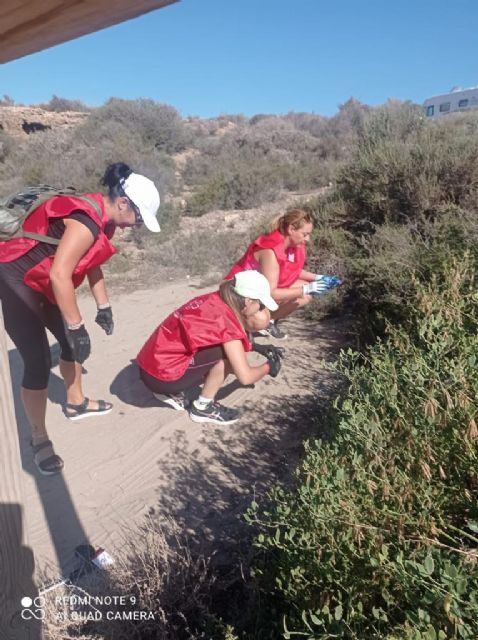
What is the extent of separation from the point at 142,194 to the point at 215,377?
4.31 ft

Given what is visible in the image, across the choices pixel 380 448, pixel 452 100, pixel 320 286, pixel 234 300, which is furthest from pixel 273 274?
pixel 452 100

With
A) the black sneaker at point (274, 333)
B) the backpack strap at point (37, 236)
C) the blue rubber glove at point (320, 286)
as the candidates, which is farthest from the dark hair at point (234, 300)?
the black sneaker at point (274, 333)

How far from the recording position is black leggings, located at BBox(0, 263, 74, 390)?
2.98m

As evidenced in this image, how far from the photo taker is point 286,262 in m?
4.48

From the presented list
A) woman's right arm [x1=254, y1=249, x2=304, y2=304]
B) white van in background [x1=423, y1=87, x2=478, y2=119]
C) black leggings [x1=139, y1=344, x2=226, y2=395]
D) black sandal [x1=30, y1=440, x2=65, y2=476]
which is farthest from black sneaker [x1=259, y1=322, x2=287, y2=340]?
white van in background [x1=423, y1=87, x2=478, y2=119]

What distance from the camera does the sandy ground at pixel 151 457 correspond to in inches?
105

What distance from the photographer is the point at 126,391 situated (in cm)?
417

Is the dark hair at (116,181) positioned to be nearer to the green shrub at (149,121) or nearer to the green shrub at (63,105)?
the green shrub at (149,121)

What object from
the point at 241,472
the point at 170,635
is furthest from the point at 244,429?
the point at 170,635

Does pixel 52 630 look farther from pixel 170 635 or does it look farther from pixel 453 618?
pixel 453 618

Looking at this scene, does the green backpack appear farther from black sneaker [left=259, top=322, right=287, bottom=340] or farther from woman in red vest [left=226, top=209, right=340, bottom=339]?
black sneaker [left=259, top=322, right=287, bottom=340]

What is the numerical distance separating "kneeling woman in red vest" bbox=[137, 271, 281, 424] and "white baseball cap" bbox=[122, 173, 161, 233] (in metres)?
0.70

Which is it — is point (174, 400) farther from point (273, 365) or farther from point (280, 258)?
point (280, 258)

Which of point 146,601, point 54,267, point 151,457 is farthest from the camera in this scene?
point 151,457
